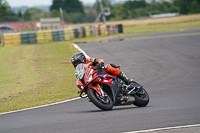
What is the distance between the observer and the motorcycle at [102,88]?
7.49m

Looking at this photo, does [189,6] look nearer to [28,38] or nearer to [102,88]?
[28,38]

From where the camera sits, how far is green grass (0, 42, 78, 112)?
1086 cm

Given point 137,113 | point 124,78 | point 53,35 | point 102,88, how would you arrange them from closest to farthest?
point 137,113 → point 102,88 → point 124,78 → point 53,35

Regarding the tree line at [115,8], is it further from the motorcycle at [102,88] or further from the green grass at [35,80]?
the motorcycle at [102,88]

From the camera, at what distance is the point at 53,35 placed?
36375mm

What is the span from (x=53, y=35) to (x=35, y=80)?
72.5ft

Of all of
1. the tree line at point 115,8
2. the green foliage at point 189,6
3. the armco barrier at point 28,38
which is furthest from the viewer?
the green foliage at point 189,6

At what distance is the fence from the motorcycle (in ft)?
87.6

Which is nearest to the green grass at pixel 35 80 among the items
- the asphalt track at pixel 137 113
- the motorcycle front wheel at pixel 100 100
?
the asphalt track at pixel 137 113

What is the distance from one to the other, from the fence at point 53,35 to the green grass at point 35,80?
1095 cm

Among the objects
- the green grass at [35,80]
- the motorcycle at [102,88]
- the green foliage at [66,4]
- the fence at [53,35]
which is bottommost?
the green grass at [35,80]

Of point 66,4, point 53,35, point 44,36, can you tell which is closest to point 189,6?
point 66,4

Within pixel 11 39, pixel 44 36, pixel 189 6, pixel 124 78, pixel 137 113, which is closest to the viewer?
pixel 137 113

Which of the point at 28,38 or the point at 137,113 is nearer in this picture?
the point at 137,113
